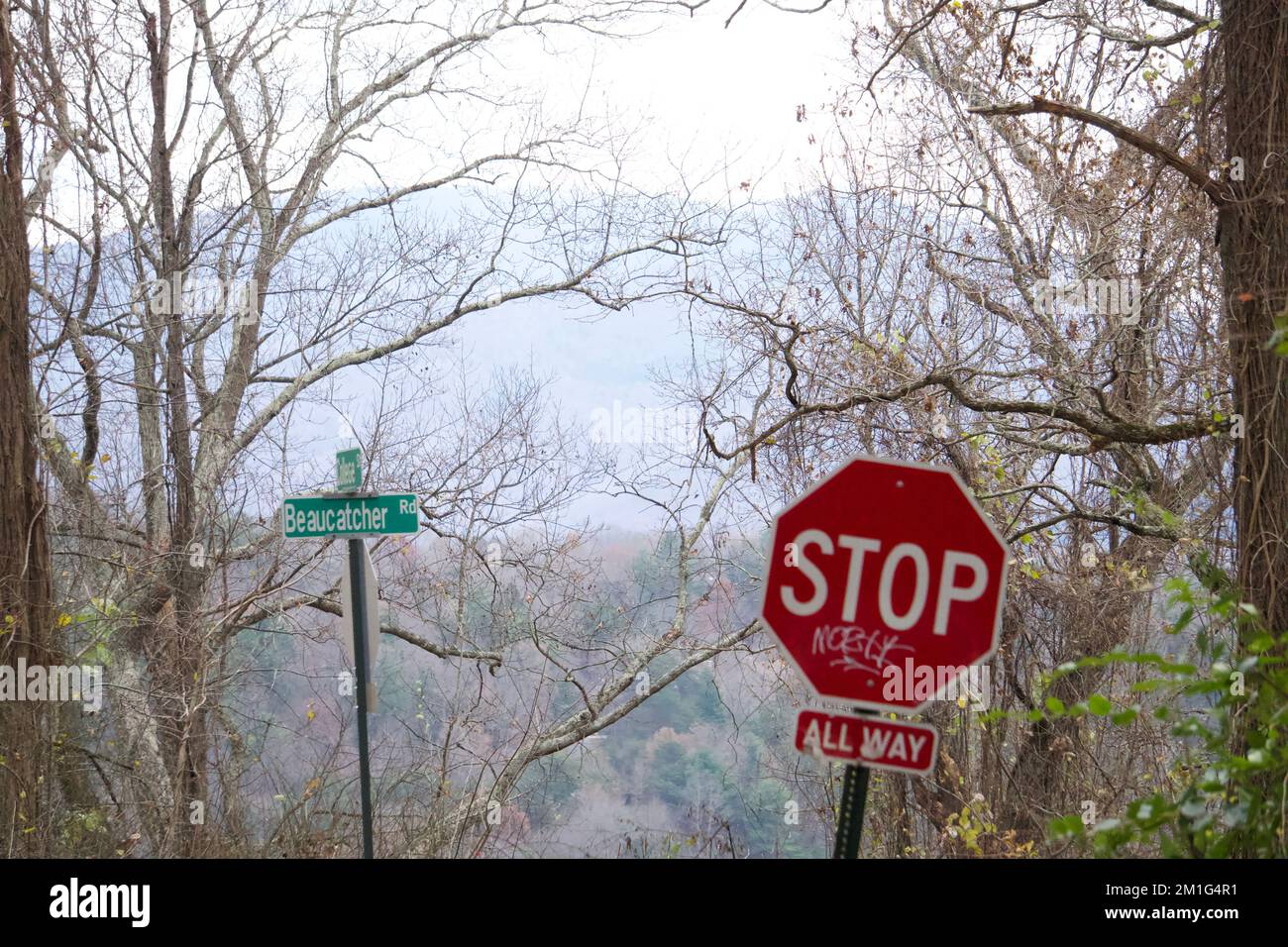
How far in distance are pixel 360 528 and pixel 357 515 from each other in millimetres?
73

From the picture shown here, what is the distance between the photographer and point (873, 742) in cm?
225

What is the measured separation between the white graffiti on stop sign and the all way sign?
0.34ft

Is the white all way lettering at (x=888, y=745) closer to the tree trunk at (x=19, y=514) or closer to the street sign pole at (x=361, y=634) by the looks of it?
the street sign pole at (x=361, y=634)

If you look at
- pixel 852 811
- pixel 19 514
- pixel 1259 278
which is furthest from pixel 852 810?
pixel 19 514

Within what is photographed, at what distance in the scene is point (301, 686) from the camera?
12.4 meters

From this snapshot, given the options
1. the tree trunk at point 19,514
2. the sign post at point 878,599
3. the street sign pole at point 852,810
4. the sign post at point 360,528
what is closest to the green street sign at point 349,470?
the sign post at point 360,528

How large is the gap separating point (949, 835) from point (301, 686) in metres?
7.20

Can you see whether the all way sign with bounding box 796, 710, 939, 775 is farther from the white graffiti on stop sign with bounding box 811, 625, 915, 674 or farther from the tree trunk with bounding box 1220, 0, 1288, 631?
the tree trunk with bounding box 1220, 0, 1288, 631

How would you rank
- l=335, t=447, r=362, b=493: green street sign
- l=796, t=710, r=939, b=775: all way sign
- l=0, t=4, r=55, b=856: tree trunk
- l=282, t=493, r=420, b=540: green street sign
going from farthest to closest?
l=0, t=4, r=55, b=856: tree trunk → l=335, t=447, r=362, b=493: green street sign → l=282, t=493, r=420, b=540: green street sign → l=796, t=710, r=939, b=775: all way sign

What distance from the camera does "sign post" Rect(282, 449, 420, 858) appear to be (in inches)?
197

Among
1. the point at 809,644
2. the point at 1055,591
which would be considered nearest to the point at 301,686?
the point at 1055,591

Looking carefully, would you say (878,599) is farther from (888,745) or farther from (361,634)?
(361,634)

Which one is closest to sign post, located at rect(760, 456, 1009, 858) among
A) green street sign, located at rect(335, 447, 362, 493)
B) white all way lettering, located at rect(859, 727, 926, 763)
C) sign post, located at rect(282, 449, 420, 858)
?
white all way lettering, located at rect(859, 727, 926, 763)

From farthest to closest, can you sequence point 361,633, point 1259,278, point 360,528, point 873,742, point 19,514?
1. point 19,514
2. point 1259,278
3. point 360,528
4. point 361,633
5. point 873,742
